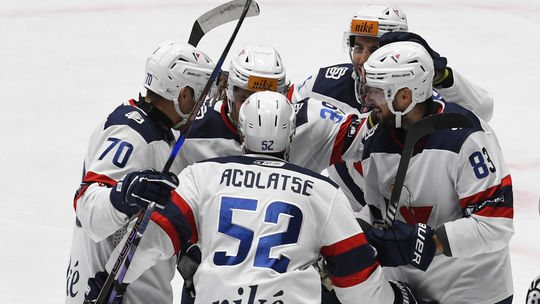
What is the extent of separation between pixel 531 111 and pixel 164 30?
10.6 ft

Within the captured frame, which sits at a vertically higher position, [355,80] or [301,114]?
[301,114]

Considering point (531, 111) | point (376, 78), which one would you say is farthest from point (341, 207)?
point (531, 111)

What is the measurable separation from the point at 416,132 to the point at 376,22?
1.24 meters

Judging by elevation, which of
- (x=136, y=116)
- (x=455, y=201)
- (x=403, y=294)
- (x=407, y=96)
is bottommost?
(x=403, y=294)

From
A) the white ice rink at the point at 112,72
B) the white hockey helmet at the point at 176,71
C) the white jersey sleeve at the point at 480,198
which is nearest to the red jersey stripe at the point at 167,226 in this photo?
the white hockey helmet at the point at 176,71

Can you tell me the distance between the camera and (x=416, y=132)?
3102mm

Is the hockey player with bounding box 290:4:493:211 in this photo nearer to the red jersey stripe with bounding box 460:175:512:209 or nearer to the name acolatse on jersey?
the red jersey stripe with bounding box 460:175:512:209

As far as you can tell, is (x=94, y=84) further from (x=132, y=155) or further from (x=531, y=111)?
(x=132, y=155)

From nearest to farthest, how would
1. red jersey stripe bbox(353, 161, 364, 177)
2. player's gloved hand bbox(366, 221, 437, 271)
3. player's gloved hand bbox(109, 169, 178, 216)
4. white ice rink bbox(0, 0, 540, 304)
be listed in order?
player's gloved hand bbox(109, 169, 178, 216), player's gloved hand bbox(366, 221, 437, 271), red jersey stripe bbox(353, 161, 364, 177), white ice rink bbox(0, 0, 540, 304)

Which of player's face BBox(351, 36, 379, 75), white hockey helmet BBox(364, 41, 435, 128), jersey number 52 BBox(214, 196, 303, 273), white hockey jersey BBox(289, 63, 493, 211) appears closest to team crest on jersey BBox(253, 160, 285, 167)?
jersey number 52 BBox(214, 196, 303, 273)

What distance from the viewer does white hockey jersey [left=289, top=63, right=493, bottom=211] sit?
4051 mm

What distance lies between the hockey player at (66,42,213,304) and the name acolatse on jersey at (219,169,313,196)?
0.26 meters

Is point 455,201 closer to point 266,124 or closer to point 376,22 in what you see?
point 266,124

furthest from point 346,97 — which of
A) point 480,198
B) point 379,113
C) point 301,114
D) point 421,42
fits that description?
point 480,198
